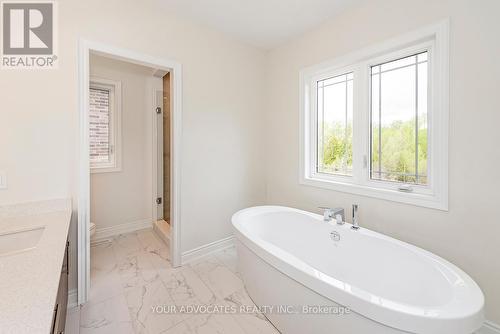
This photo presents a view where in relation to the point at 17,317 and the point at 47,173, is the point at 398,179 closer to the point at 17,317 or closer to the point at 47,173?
the point at 17,317

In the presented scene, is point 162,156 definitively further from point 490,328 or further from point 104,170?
point 490,328

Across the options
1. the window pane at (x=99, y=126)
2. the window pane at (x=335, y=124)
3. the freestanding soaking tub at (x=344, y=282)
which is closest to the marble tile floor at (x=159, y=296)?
the freestanding soaking tub at (x=344, y=282)

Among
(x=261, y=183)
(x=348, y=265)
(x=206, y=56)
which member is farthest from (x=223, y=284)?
(x=206, y=56)

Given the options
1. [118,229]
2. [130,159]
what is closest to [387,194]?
[130,159]

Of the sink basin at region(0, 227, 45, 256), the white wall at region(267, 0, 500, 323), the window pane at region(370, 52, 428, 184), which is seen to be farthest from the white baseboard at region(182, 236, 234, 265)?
the window pane at region(370, 52, 428, 184)

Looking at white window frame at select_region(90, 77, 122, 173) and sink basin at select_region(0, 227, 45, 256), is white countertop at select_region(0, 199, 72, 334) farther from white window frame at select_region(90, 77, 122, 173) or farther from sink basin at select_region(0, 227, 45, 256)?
white window frame at select_region(90, 77, 122, 173)

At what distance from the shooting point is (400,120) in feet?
6.34

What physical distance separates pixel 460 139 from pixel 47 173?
287 centimetres

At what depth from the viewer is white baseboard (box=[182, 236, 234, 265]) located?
8.06ft

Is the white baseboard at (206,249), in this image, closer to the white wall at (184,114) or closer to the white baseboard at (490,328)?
the white wall at (184,114)

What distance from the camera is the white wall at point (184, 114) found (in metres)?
1.60

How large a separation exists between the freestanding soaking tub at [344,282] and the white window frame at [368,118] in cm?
42

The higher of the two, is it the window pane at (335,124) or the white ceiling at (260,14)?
the white ceiling at (260,14)

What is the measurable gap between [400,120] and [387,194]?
0.62 meters
